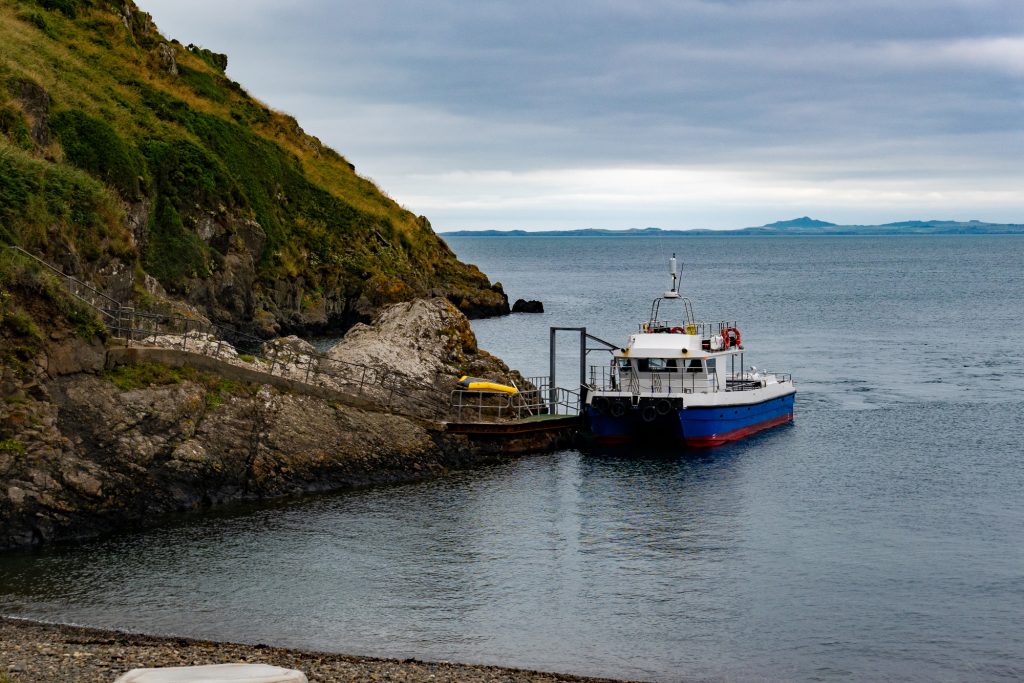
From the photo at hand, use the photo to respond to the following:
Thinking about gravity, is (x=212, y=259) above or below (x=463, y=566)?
above

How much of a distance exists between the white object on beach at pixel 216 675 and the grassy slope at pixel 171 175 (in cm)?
2575

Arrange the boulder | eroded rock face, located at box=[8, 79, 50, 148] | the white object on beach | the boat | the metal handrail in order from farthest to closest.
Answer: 1. the boulder
2. eroded rock face, located at box=[8, 79, 50, 148]
3. the boat
4. the metal handrail
5. the white object on beach

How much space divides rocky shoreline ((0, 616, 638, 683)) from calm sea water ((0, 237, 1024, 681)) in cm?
120

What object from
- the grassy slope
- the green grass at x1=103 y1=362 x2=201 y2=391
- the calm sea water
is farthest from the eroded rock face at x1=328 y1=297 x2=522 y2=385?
the grassy slope

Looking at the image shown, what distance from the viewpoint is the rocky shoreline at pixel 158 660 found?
22.7 meters

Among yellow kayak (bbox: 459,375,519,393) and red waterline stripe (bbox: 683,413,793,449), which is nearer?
yellow kayak (bbox: 459,375,519,393)

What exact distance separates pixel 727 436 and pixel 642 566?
746 inches

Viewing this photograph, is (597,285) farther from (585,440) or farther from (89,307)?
(89,307)

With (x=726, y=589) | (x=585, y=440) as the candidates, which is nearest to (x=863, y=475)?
(x=585, y=440)

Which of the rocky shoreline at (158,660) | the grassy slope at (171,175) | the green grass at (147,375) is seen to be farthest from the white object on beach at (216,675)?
the grassy slope at (171,175)

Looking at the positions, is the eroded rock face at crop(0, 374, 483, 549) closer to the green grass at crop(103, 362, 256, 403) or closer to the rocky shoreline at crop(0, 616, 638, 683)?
the green grass at crop(103, 362, 256, 403)

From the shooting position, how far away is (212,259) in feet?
238

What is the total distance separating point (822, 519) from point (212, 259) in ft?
150

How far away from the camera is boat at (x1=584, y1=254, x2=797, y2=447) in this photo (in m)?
49.5
